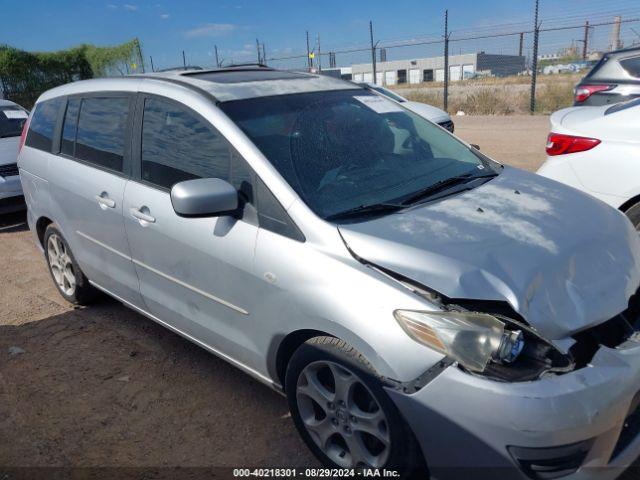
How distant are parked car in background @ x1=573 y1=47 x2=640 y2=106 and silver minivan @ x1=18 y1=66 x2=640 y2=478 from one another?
19.0 ft

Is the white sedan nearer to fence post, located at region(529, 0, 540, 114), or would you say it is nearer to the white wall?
fence post, located at region(529, 0, 540, 114)

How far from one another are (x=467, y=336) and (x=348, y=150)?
137 cm

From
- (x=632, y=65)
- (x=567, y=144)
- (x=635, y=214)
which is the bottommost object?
(x=635, y=214)

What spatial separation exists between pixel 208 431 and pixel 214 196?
126cm

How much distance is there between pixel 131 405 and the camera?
3.21m

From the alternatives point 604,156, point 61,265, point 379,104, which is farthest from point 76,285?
→ point 604,156

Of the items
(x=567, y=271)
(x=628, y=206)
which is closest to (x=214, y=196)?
(x=567, y=271)

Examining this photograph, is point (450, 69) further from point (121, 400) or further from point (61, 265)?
point (121, 400)

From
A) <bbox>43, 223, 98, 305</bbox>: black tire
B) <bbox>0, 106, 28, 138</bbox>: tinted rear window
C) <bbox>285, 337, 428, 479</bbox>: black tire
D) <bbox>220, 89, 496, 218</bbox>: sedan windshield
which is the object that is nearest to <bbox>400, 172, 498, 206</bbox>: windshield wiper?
<bbox>220, 89, 496, 218</bbox>: sedan windshield

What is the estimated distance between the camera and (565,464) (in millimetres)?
1987

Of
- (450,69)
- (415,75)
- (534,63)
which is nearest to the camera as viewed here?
(534,63)

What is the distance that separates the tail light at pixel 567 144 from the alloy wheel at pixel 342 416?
2.85 meters

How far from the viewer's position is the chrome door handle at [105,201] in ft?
11.4

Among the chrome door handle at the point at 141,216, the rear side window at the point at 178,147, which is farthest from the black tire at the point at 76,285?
the rear side window at the point at 178,147
